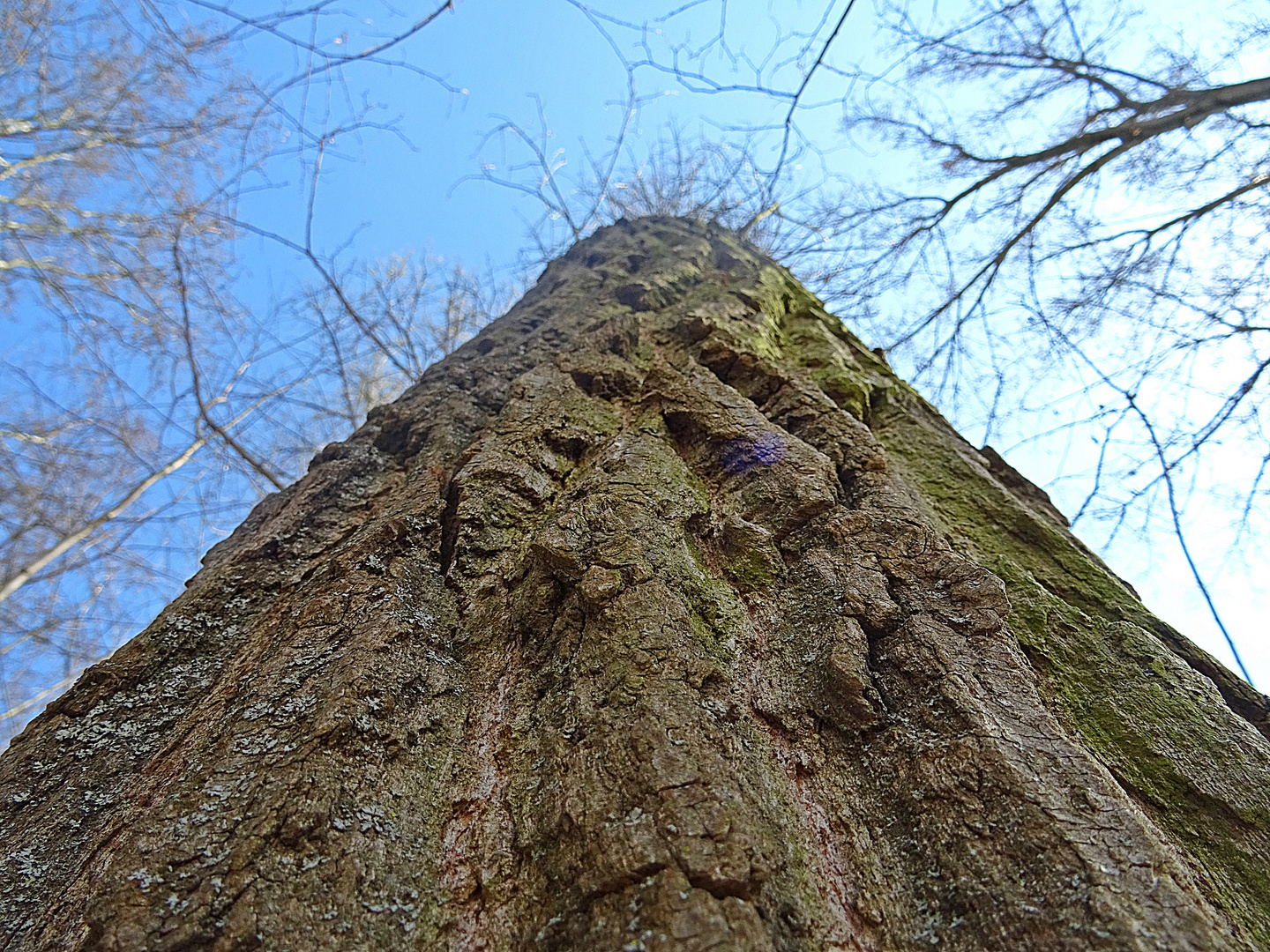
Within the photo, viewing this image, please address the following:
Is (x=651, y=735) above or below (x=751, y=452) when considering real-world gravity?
below

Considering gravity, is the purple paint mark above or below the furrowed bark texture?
above

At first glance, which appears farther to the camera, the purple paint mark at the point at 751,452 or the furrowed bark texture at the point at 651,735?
the purple paint mark at the point at 751,452

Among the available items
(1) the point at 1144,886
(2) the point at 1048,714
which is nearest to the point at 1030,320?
(2) the point at 1048,714

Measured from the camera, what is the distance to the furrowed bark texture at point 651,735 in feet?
2.80

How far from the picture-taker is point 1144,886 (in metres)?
0.82

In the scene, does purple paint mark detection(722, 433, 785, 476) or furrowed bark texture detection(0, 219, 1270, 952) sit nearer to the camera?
furrowed bark texture detection(0, 219, 1270, 952)

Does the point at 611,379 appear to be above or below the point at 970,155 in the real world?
below

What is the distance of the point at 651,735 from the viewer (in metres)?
1.00

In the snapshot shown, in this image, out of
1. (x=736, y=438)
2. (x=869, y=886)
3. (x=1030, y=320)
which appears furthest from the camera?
(x=1030, y=320)

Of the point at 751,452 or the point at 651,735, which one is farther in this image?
the point at 751,452

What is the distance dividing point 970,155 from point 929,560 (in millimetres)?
4091

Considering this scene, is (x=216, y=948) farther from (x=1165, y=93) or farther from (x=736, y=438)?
(x=1165, y=93)

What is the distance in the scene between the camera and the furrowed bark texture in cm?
85

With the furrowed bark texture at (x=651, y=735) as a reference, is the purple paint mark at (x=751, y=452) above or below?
above
